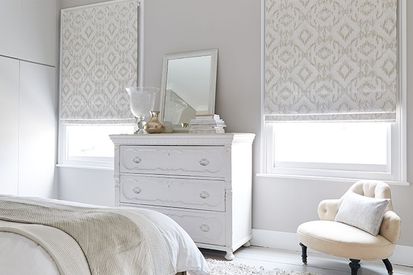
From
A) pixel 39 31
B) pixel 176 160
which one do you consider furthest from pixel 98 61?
pixel 176 160

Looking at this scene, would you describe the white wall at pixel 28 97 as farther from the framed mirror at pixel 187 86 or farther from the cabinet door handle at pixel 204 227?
the cabinet door handle at pixel 204 227

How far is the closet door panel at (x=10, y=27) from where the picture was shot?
4137 millimetres

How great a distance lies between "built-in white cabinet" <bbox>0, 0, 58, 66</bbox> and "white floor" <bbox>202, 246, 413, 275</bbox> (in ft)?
9.85

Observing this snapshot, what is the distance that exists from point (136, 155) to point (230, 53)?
4.45ft

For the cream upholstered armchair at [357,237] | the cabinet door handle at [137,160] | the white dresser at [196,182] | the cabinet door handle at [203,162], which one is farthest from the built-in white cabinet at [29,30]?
the cream upholstered armchair at [357,237]

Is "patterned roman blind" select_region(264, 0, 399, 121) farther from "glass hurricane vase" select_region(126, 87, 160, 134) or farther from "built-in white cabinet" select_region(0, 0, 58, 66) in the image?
"built-in white cabinet" select_region(0, 0, 58, 66)

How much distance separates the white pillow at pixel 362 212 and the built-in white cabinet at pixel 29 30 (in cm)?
372

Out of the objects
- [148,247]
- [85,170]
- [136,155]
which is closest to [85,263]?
[148,247]

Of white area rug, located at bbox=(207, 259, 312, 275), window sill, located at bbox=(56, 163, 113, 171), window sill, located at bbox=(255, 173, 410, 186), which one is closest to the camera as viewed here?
white area rug, located at bbox=(207, 259, 312, 275)

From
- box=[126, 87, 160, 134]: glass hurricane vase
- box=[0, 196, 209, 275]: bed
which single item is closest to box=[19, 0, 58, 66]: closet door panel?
box=[126, 87, 160, 134]: glass hurricane vase

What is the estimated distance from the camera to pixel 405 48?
311 cm

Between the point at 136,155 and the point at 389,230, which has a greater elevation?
the point at 136,155

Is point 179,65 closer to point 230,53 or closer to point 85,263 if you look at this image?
point 230,53

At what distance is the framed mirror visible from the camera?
3842 mm
